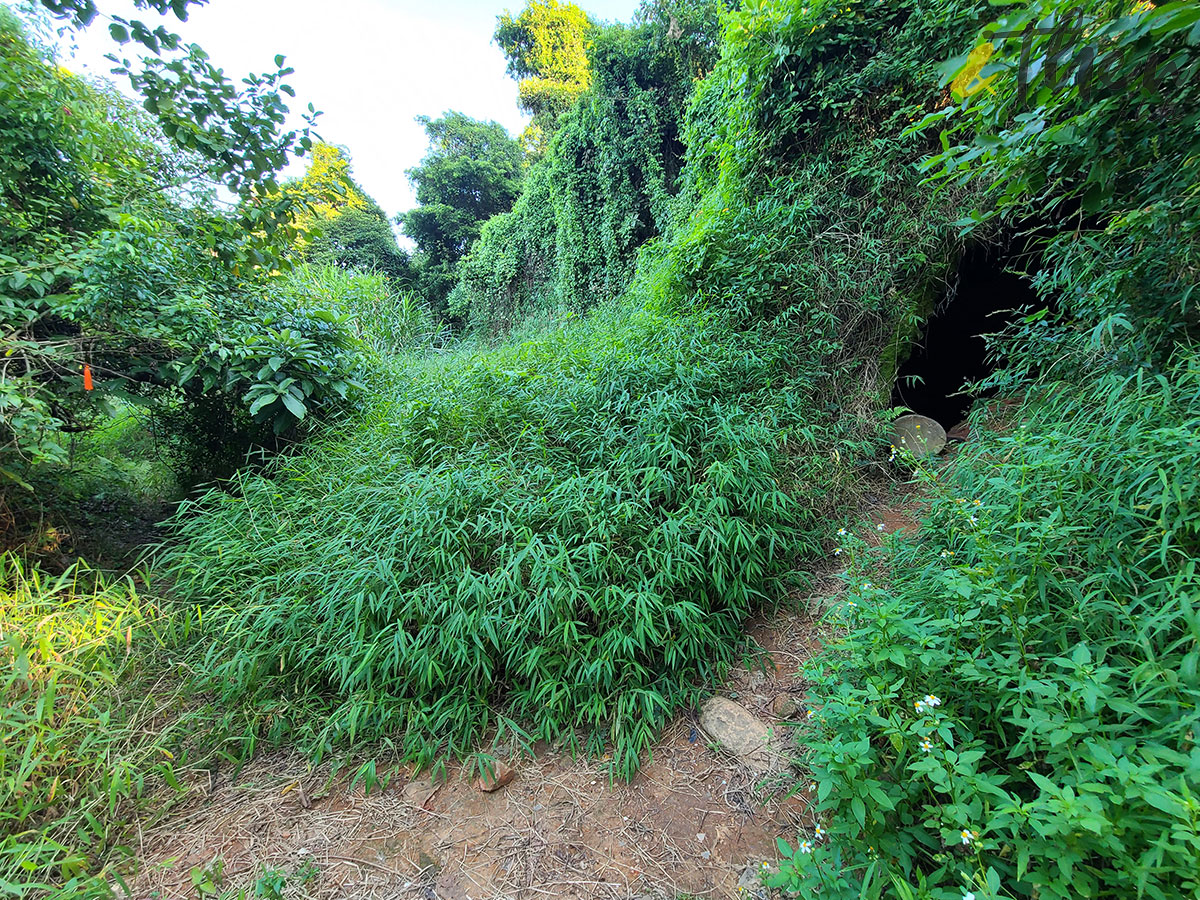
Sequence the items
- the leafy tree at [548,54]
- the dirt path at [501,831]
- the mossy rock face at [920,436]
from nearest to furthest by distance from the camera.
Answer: the dirt path at [501,831]
the mossy rock face at [920,436]
the leafy tree at [548,54]

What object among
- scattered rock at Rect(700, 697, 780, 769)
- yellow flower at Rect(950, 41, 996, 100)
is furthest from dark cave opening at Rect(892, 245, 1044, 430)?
scattered rock at Rect(700, 697, 780, 769)

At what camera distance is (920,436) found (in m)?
2.85

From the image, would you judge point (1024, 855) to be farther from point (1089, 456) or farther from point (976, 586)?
point (1089, 456)

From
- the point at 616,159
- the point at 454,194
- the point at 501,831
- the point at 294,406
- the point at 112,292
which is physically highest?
the point at 454,194

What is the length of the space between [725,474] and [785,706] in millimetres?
1020

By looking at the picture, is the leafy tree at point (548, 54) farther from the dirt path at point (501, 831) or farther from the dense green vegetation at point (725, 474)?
the dirt path at point (501, 831)

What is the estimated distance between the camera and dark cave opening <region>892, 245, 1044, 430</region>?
3.34m

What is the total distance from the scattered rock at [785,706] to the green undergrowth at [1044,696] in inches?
13.8

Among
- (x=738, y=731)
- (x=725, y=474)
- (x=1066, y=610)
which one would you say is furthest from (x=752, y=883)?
(x=725, y=474)

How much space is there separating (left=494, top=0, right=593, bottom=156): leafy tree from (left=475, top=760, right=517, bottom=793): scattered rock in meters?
15.8

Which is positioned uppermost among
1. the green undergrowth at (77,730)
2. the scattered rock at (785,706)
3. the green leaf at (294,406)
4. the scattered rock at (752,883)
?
the green leaf at (294,406)

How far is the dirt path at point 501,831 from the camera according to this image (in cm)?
141

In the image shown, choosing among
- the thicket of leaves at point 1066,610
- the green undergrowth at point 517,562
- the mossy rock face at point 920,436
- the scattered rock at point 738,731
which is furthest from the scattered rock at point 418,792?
the mossy rock face at point 920,436

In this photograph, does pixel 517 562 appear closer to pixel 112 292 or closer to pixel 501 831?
pixel 501 831
